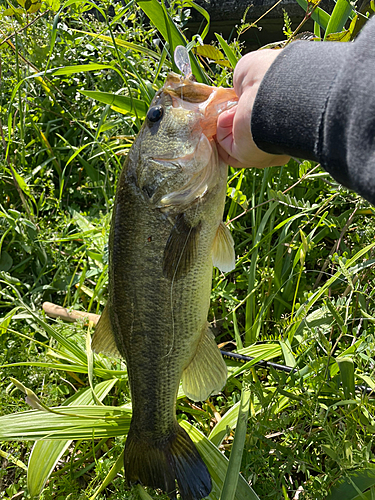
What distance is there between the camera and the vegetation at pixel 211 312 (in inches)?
72.9

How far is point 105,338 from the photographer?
78.4 inches

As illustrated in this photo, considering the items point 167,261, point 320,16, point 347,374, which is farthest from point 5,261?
point 320,16

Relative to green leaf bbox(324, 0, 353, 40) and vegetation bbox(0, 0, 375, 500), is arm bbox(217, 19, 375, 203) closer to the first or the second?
vegetation bbox(0, 0, 375, 500)

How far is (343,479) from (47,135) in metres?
3.43

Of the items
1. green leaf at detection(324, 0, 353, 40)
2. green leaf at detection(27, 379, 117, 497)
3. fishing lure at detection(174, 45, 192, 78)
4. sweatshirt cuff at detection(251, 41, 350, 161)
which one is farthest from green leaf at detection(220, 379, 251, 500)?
green leaf at detection(324, 0, 353, 40)

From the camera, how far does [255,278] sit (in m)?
2.67

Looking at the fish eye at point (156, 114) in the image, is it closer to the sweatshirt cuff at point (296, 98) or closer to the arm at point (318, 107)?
the arm at point (318, 107)

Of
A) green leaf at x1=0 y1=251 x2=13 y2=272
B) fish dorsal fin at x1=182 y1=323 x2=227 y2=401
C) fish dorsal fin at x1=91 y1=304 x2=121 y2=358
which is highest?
fish dorsal fin at x1=91 y1=304 x2=121 y2=358

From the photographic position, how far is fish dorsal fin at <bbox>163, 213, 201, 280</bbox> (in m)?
1.78

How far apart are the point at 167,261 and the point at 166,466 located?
0.89 metres

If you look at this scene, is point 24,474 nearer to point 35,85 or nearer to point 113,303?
point 113,303

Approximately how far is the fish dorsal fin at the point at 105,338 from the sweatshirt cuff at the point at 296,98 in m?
1.04

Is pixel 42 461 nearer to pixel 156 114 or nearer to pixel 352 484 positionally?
pixel 352 484

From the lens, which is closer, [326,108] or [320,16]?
[326,108]
